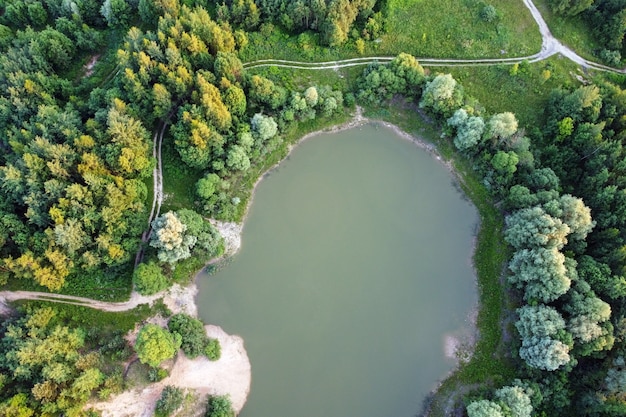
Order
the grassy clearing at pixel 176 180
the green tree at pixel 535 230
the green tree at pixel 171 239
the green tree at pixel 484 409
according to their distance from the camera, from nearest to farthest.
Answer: the green tree at pixel 484 409 < the green tree at pixel 535 230 < the green tree at pixel 171 239 < the grassy clearing at pixel 176 180

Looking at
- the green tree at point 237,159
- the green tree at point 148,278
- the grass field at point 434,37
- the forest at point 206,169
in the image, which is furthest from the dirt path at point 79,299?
the grass field at point 434,37

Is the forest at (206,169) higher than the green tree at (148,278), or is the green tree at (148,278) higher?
the forest at (206,169)

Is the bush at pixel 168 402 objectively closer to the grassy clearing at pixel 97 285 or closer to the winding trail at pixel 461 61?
the grassy clearing at pixel 97 285

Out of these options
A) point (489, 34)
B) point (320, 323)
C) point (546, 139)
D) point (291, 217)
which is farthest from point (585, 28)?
point (320, 323)

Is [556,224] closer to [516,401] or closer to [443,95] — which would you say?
[516,401]

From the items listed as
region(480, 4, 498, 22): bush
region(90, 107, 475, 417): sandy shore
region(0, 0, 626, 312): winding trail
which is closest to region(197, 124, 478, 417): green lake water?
region(90, 107, 475, 417): sandy shore

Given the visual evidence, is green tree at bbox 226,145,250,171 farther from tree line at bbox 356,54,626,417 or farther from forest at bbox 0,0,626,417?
tree line at bbox 356,54,626,417

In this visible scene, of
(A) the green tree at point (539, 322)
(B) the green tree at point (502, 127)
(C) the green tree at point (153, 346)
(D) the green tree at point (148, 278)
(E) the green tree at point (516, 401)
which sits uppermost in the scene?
(B) the green tree at point (502, 127)
